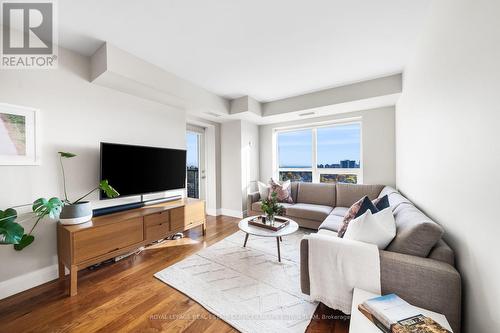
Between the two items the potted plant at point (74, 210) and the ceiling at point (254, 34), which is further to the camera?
the potted plant at point (74, 210)

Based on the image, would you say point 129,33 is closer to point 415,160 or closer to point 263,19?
point 263,19

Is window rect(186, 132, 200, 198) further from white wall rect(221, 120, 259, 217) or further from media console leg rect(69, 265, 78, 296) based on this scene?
media console leg rect(69, 265, 78, 296)

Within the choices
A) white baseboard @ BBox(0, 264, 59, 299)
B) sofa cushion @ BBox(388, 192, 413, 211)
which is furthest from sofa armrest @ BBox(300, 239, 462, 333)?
white baseboard @ BBox(0, 264, 59, 299)

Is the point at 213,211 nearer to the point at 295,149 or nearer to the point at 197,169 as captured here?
the point at 197,169

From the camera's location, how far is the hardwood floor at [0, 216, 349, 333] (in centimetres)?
145

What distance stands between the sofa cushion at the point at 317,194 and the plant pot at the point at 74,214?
11.2 feet

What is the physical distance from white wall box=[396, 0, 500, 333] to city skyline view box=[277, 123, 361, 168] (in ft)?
7.70

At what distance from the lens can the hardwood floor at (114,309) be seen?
1445 millimetres

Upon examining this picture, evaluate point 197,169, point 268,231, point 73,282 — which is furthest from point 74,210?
point 197,169

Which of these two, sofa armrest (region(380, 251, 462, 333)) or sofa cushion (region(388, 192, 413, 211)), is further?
sofa cushion (region(388, 192, 413, 211))

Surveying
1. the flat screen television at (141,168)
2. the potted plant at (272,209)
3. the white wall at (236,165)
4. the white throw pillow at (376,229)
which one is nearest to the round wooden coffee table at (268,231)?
the potted plant at (272,209)

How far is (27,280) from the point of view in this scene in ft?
6.16

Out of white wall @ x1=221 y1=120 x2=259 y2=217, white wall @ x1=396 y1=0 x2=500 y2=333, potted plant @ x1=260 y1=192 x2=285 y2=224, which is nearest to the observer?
white wall @ x1=396 y1=0 x2=500 y2=333

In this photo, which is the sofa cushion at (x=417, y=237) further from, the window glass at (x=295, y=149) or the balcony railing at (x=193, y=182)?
the balcony railing at (x=193, y=182)
